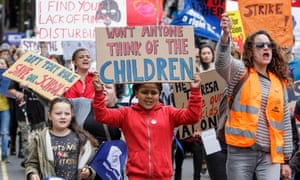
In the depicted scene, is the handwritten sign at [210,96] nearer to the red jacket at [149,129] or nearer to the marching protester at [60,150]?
the red jacket at [149,129]

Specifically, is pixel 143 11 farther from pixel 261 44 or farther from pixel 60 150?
pixel 60 150

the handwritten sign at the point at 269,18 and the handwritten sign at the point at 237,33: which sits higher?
the handwritten sign at the point at 269,18

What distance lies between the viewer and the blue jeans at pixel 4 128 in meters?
14.8

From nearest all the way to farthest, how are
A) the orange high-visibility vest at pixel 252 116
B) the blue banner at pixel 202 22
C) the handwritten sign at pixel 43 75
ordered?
the orange high-visibility vest at pixel 252 116 < the handwritten sign at pixel 43 75 < the blue banner at pixel 202 22

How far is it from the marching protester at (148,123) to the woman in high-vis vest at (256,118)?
0.31 meters

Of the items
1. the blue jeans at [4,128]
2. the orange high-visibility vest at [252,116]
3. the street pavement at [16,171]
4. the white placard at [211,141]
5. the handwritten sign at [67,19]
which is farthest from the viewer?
the blue jeans at [4,128]

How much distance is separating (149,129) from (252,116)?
766 millimetres

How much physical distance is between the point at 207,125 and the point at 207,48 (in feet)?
12.8

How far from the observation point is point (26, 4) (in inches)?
1941

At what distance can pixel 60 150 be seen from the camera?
6809 millimetres

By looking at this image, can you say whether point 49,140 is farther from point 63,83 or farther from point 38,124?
point 38,124

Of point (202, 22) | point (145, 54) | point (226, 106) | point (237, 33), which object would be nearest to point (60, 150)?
point (145, 54)

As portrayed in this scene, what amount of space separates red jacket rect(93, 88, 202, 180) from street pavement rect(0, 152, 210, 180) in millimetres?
5925

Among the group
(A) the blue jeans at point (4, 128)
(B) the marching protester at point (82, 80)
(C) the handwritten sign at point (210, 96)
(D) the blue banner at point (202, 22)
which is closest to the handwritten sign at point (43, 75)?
(B) the marching protester at point (82, 80)
